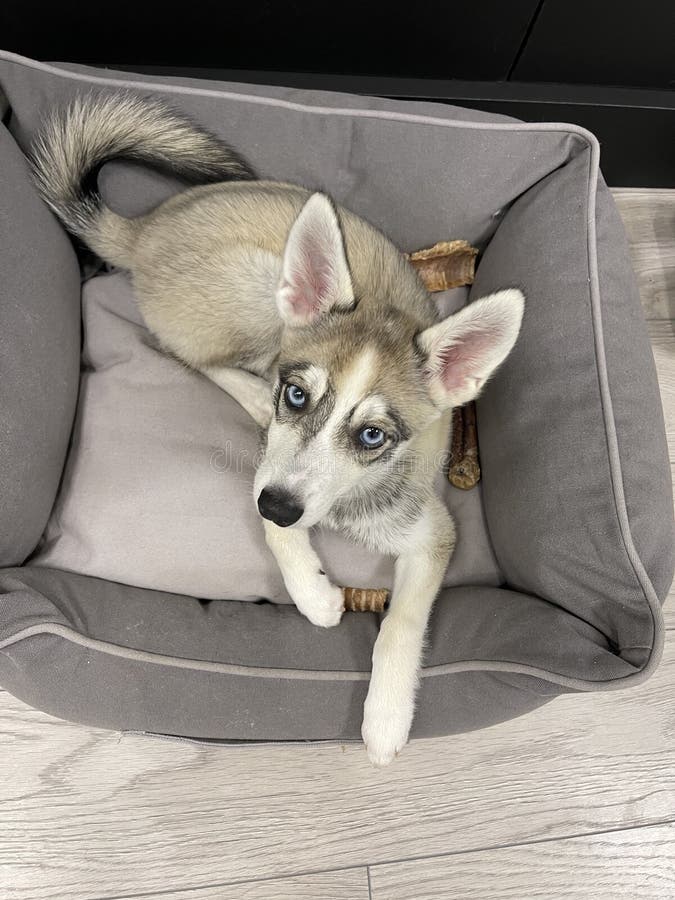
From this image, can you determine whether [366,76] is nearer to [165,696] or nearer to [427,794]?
[165,696]

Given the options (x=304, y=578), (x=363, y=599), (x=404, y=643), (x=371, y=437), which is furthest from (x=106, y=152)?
(x=404, y=643)

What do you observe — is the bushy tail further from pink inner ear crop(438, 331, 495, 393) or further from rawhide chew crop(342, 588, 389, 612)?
rawhide chew crop(342, 588, 389, 612)

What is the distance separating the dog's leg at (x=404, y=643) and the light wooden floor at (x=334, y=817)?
425 millimetres

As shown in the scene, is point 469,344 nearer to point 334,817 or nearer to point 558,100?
point 334,817

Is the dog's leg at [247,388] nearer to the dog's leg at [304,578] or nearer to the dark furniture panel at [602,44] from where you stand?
the dog's leg at [304,578]

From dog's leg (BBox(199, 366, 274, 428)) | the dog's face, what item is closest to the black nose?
the dog's face

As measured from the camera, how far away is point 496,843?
1.87 m

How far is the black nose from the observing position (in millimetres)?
1329

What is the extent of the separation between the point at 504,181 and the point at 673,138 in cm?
110

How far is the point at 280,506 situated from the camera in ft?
4.38

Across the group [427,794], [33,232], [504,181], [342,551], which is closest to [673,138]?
[504,181]

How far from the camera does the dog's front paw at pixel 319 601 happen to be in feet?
5.54

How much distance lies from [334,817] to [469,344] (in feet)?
4.50

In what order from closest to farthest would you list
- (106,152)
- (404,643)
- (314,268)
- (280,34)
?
(314,268) < (404,643) < (106,152) < (280,34)
